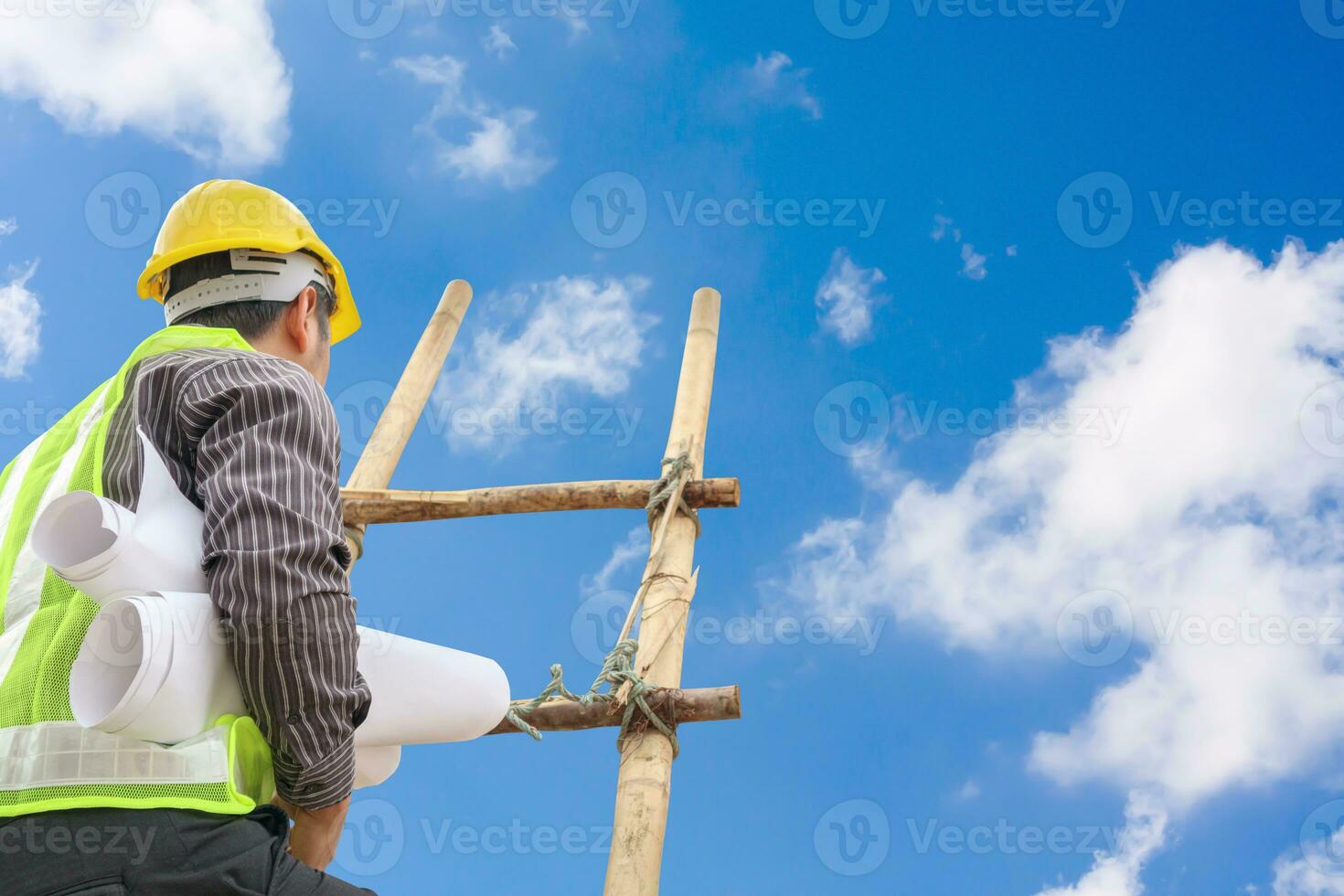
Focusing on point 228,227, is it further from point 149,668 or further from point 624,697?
point 624,697

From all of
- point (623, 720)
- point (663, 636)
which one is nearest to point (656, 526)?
point (663, 636)

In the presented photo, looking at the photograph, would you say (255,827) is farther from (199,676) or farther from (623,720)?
(623,720)

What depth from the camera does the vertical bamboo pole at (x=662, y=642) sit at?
3.52m

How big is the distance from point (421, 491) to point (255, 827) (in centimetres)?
356

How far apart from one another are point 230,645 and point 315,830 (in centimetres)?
39

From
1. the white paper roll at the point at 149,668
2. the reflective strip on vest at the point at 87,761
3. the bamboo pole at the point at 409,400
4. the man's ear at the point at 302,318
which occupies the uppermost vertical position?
the bamboo pole at the point at 409,400

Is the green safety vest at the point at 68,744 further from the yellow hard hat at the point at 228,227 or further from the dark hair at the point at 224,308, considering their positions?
the yellow hard hat at the point at 228,227

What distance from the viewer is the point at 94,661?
5.11 feet

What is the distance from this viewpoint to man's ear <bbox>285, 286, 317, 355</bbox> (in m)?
2.20

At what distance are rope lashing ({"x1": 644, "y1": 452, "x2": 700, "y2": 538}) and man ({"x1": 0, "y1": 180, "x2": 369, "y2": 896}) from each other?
9.39 ft

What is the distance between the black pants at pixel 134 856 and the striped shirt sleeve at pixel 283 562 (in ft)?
0.53

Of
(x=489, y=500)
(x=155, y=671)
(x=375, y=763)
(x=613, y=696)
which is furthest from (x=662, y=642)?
(x=155, y=671)

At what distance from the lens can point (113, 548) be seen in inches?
61.8

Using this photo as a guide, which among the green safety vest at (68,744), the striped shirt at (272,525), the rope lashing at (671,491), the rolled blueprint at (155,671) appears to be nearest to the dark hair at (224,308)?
the striped shirt at (272,525)
